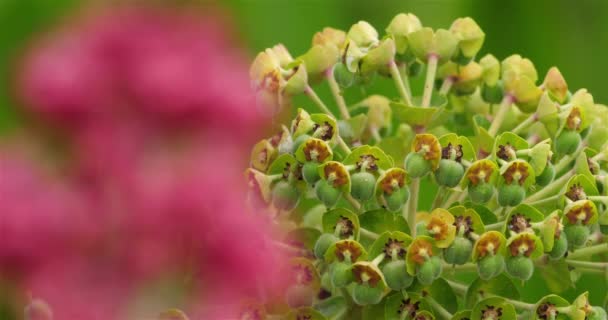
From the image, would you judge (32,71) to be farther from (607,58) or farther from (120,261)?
(607,58)

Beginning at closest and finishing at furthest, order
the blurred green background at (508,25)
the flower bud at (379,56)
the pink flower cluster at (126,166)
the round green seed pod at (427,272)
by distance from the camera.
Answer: the pink flower cluster at (126,166) → the round green seed pod at (427,272) → the flower bud at (379,56) → the blurred green background at (508,25)

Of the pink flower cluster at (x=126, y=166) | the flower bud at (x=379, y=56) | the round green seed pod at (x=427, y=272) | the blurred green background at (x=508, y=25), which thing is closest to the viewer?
the pink flower cluster at (x=126, y=166)

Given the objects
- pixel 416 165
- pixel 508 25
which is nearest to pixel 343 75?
pixel 416 165

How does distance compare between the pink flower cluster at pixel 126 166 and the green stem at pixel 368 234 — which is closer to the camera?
the pink flower cluster at pixel 126 166

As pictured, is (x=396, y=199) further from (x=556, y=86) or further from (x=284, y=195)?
(x=556, y=86)

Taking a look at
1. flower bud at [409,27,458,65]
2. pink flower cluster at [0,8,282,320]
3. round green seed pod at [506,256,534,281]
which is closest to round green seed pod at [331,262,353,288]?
round green seed pod at [506,256,534,281]

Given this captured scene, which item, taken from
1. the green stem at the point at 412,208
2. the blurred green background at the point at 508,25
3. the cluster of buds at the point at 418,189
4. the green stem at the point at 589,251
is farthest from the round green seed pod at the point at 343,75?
the blurred green background at the point at 508,25

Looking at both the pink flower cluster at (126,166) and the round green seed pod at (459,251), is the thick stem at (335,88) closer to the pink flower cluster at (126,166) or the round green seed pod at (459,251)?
the round green seed pod at (459,251)
